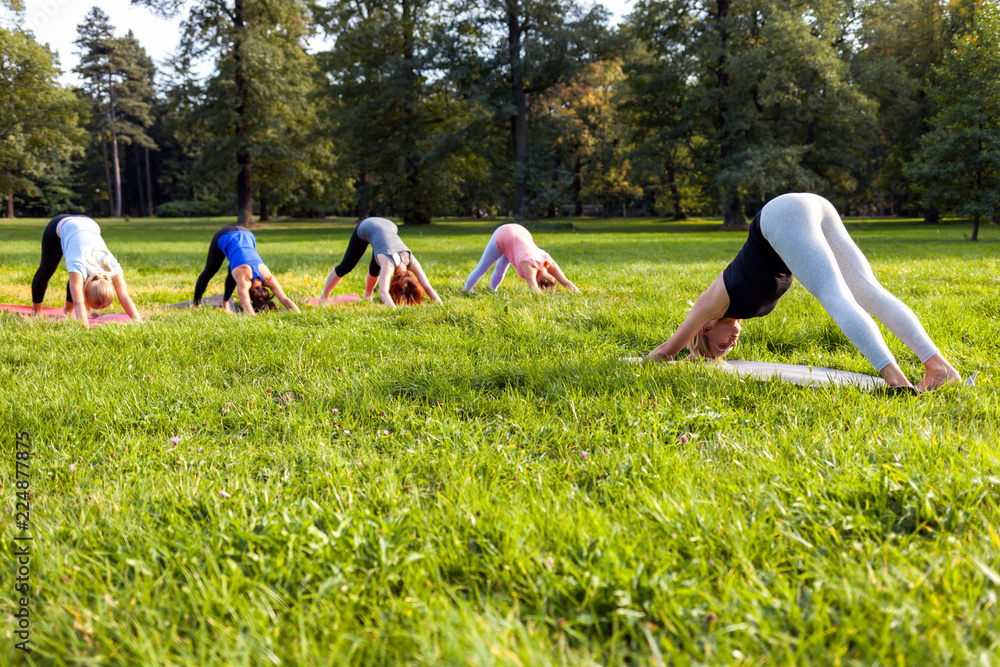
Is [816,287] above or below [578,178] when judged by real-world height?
below

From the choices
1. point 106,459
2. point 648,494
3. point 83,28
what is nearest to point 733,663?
point 648,494

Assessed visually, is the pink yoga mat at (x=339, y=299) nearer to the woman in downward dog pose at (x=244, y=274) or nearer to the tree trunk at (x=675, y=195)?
the woman in downward dog pose at (x=244, y=274)

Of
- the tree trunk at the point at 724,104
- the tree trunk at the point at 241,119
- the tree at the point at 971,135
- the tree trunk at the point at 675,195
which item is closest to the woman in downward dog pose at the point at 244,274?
the tree at the point at 971,135

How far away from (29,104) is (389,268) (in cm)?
3605

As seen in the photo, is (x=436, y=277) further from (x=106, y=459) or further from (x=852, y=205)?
(x=852, y=205)

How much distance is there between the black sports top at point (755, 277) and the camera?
12.7 ft

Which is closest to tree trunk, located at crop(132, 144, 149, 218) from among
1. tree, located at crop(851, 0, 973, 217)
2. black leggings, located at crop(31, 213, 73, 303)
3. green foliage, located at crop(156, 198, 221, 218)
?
green foliage, located at crop(156, 198, 221, 218)

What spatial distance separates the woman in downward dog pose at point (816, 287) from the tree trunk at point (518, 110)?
2888cm

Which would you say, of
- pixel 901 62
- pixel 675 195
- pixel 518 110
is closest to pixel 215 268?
pixel 518 110

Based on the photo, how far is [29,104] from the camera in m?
32.6

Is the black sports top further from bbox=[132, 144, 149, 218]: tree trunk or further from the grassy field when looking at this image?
bbox=[132, 144, 149, 218]: tree trunk

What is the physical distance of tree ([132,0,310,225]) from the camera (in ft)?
104

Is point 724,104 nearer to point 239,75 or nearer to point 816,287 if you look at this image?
point 239,75

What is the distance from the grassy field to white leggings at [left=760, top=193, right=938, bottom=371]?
31cm
